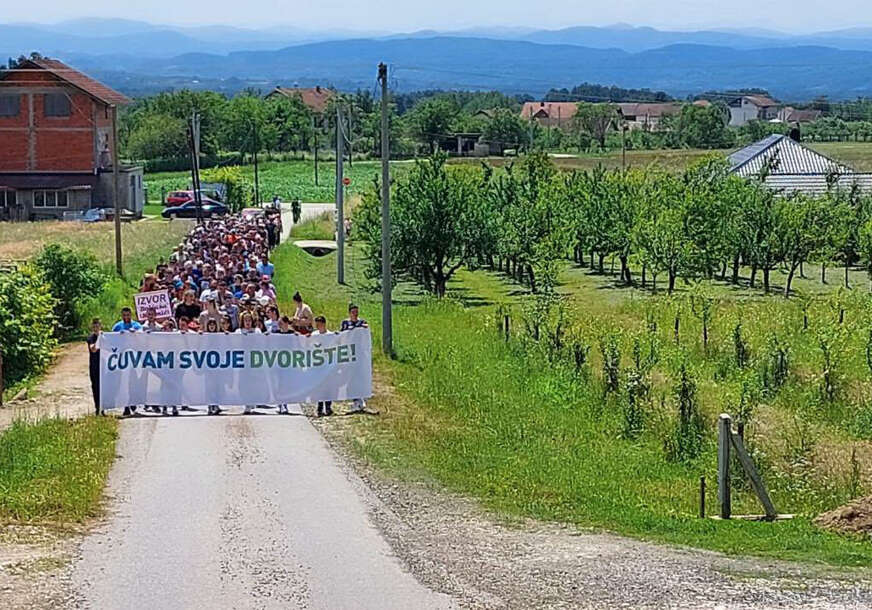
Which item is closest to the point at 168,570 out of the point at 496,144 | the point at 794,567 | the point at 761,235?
the point at 794,567

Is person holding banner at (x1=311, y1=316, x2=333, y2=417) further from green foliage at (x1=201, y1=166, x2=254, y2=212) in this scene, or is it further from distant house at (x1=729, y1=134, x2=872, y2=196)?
green foliage at (x1=201, y1=166, x2=254, y2=212)

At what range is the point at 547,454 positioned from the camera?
58.1ft

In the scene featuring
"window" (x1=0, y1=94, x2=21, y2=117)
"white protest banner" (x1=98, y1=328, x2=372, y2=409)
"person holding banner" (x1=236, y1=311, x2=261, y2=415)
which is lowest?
"white protest banner" (x1=98, y1=328, x2=372, y2=409)

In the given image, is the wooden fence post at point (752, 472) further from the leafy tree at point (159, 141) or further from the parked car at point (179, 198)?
the leafy tree at point (159, 141)

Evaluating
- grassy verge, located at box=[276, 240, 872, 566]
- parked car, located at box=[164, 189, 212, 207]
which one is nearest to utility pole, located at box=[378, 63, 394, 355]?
grassy verge, located at box=[276, 240, 872, 566]

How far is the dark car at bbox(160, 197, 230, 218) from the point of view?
7406 centimetres

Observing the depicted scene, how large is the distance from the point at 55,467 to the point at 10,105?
61.3 metres

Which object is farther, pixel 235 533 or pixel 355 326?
pixel 355 326

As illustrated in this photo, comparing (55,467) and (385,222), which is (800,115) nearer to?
(385,222)

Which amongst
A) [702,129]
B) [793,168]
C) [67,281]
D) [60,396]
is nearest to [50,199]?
[793,168]

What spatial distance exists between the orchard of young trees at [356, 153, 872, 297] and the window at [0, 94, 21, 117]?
1218 inches

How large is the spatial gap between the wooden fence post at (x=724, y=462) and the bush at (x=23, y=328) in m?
13.0

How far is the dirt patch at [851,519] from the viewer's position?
14422 mm

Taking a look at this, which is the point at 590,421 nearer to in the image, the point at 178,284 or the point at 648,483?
the point at 648,483
